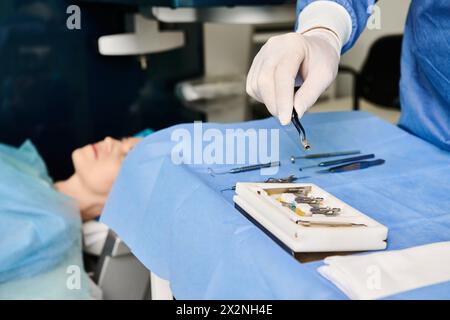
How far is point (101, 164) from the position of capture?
1415 millimetres

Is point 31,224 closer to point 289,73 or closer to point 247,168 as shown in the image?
point 247,168

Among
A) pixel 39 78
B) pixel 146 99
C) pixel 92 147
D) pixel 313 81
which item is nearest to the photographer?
pixel 313 81

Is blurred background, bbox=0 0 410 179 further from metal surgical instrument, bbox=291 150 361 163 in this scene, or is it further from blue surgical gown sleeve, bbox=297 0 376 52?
metal surgical instrument, bbox=291 150 361 163

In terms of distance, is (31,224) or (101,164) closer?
(31,224)

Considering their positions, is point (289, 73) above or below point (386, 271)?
above

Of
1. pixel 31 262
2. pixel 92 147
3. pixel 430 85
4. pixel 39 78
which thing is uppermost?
pixel 430 85

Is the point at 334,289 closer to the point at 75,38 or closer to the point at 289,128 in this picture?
the point at 289,128

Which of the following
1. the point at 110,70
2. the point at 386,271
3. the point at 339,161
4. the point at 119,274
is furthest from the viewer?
the point at 110,70

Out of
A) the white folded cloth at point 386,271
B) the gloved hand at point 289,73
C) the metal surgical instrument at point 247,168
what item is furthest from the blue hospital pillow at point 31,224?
the white folded cloth at point 386,271

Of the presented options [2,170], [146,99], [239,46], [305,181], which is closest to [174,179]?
[305,181]

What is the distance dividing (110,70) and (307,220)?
1303mm

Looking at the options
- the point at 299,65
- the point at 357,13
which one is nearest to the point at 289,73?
the point at 299,65

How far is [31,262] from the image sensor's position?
115 centimetres

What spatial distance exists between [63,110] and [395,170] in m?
1.15
